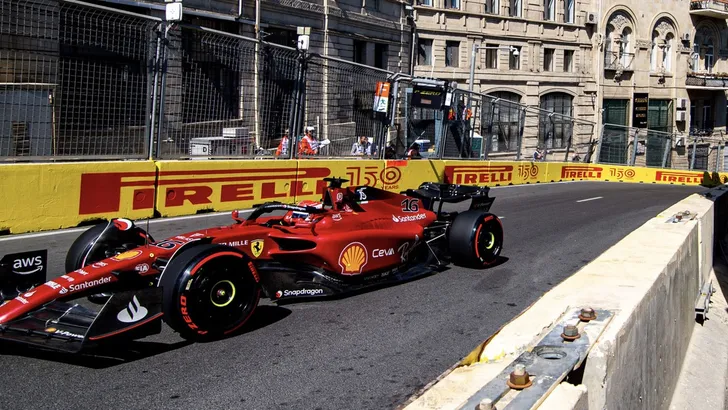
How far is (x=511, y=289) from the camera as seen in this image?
722 centimetres

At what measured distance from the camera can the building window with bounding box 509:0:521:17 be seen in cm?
4197

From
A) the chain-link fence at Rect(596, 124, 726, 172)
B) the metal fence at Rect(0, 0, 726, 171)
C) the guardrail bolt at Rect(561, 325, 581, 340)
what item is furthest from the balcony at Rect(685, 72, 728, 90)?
the guardrail bolt at Rect(561, 325, 581, 340)

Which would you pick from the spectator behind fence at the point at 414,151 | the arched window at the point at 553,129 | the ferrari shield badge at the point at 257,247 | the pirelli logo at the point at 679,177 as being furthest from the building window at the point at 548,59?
the ferrari shield badge at the point at 257,247

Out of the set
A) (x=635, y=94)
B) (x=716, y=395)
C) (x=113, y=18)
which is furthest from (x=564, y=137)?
(x=635, y=94)

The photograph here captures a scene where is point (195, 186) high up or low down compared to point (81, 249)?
up

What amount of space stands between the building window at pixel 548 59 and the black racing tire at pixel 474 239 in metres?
38.3

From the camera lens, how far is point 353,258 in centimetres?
656

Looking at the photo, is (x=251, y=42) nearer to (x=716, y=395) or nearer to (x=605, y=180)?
(x=716, y=395)

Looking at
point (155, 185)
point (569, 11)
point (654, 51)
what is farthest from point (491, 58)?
point (155, 185)

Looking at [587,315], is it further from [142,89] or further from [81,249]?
[142,89]

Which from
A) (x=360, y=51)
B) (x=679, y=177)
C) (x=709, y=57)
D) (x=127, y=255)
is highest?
(x=709, y=57)

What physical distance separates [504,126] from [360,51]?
574 inches

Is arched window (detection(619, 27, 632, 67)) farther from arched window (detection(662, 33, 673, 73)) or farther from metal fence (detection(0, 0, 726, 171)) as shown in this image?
metal fence (detection(0, 0, 726, 171))

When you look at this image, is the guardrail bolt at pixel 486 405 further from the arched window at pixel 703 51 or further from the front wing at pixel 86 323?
the arched window at pixel 703 51
